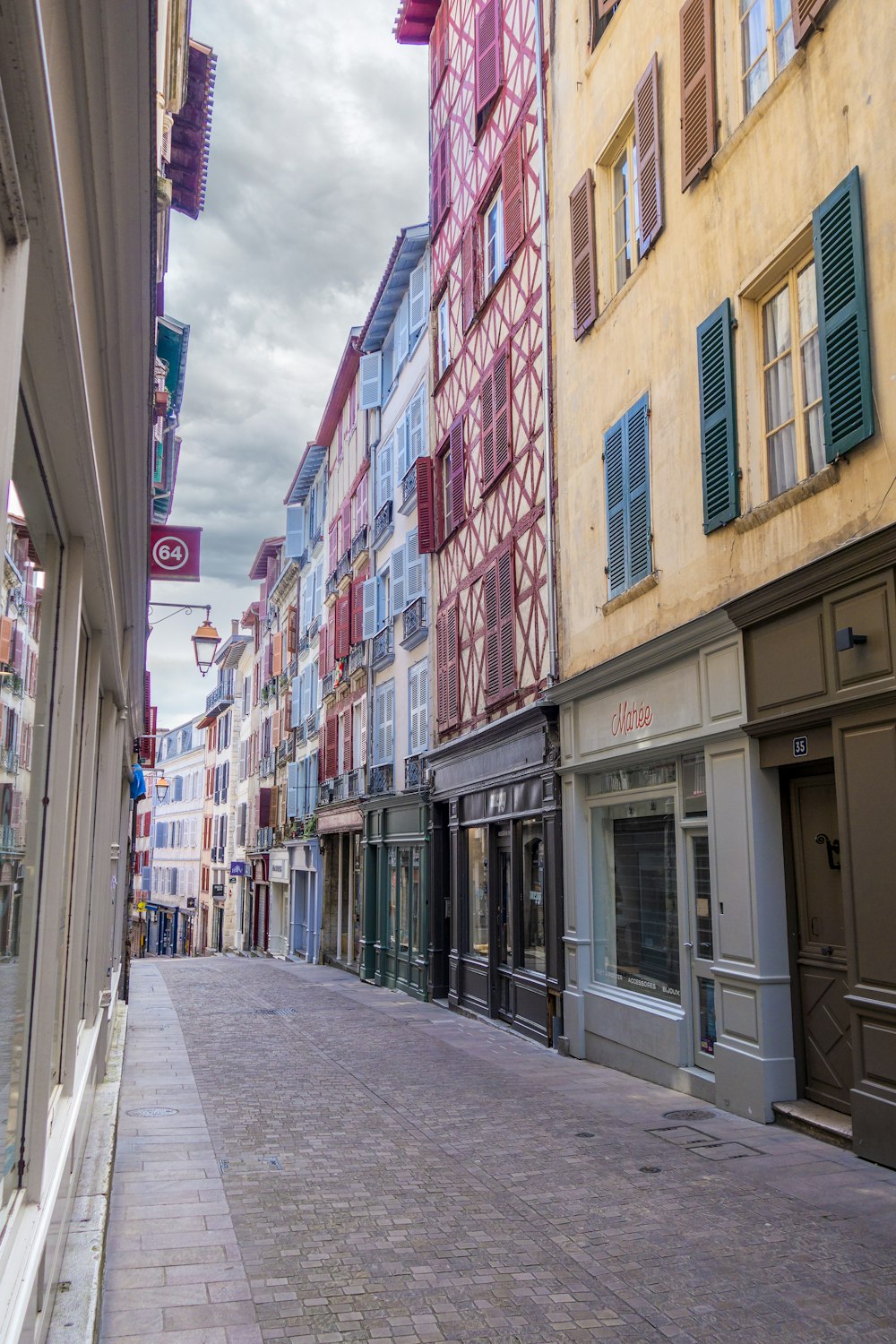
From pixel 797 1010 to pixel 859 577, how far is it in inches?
129

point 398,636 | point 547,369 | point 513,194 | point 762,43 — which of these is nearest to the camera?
point 762,43

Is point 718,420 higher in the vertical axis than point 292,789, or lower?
higher

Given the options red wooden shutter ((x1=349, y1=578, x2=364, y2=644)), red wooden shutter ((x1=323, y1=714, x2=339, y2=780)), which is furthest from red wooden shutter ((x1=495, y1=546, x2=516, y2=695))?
red wooden shutter ((x1=323, y1=714, x2=339, y2=780))

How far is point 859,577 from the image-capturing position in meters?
7.18

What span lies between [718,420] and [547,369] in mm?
5076

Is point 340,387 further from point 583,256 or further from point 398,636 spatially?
point 583,256

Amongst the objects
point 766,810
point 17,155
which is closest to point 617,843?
point 766,810

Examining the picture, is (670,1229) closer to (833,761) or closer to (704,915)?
(833,761)

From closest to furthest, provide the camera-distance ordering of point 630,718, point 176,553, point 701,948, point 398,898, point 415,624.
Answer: point 701,948
point 630,718
point 176,553
point 415,624
point 398,898

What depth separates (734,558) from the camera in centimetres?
898

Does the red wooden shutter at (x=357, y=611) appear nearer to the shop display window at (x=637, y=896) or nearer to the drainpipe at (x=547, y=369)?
the drainpipe at (x=547, y=369)

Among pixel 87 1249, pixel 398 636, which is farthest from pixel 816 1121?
pixel 398 636

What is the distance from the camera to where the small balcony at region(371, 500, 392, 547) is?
23288 mm

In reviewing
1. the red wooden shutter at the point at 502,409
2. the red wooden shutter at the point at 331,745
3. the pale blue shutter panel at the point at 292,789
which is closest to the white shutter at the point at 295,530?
the pale blue shutter panel at the point at 292,789
